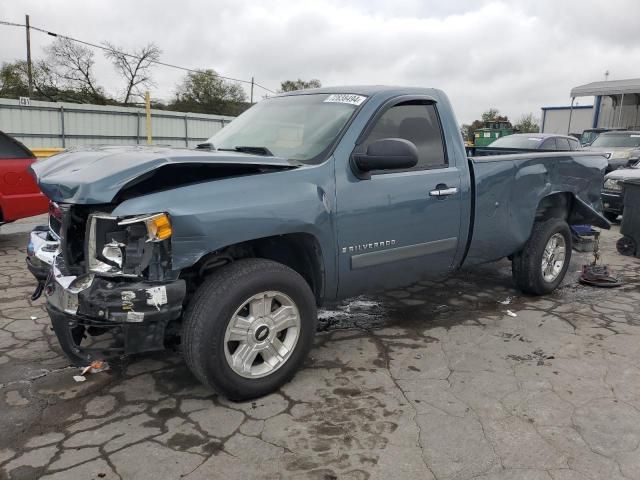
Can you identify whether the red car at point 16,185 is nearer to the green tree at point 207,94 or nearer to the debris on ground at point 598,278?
the debris on ground at point 598,278

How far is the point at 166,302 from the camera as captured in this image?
271 centimetres

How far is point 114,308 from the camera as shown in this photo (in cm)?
267

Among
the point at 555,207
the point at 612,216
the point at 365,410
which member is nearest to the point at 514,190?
the point at 555,207

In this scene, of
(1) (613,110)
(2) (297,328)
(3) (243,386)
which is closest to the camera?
(3) (243,386)

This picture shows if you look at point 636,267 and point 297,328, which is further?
point 636,267

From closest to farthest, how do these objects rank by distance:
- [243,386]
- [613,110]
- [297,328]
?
1. [243,386]
2. [297,328]
3. [613,110]

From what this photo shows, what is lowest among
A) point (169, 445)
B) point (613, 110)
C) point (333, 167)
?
point (169, 445)

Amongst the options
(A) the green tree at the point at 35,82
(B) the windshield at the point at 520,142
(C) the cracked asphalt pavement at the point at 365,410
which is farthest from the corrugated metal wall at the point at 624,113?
(A) the green tree at the point at 35,82

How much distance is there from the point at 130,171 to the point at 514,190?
10.9 feet

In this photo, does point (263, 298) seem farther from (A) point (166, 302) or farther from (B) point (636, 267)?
(B) point (636, 267)

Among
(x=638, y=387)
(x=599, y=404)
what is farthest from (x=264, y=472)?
(x=638, y=387)

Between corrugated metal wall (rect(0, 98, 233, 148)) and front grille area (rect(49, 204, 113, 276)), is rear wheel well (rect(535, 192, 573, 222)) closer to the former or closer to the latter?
front grille area (rect(49, 204, 113, 276))

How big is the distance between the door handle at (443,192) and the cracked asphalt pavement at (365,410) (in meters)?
1.13

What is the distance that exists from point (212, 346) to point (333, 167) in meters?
1.34
